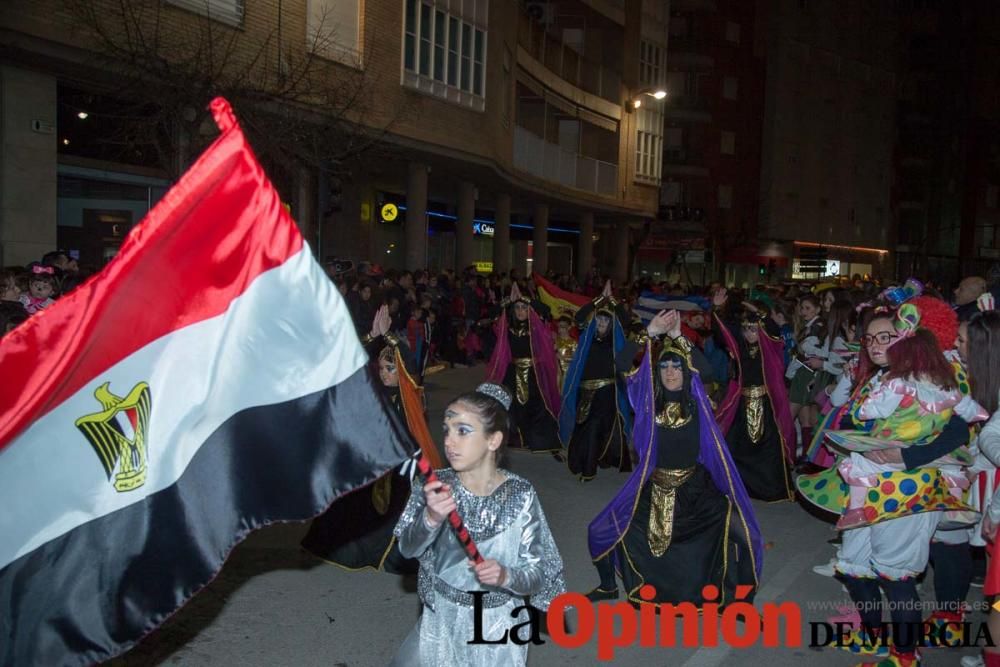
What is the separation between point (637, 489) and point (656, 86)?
3858 centimetres

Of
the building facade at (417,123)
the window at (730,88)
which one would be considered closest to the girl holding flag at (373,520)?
the building facade at (417,123)

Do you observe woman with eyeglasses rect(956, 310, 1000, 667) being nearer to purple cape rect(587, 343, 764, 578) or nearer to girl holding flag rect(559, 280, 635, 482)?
purple cape rect(587, 343, 764, 578)

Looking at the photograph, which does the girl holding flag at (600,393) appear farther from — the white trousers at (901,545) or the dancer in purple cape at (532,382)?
the white trousers at (901,545)

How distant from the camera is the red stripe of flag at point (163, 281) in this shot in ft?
9.31

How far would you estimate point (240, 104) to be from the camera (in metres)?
12.3

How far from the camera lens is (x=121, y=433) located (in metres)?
2.97

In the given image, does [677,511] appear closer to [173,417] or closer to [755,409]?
[755,409]

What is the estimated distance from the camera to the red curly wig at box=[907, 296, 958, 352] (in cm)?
539

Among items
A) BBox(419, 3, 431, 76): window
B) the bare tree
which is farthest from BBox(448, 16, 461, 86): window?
the bare tree

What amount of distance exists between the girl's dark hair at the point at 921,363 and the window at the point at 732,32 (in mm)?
52742

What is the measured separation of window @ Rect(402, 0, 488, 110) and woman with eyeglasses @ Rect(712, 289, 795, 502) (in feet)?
44.5

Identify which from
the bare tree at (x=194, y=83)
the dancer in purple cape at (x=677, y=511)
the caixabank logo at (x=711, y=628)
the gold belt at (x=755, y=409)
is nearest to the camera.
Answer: the caixabank logo at (x=711, y=628)

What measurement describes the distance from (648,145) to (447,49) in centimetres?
2108

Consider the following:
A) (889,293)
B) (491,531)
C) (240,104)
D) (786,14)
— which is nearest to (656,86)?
(786,14)
